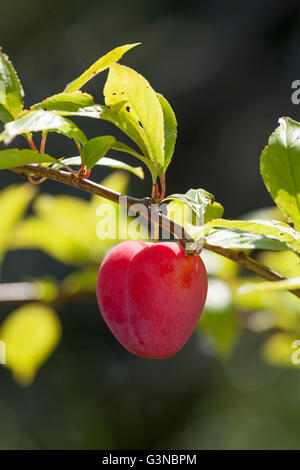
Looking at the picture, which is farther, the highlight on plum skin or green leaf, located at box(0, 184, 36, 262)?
green leaf, located at box(0, 184, 36, 262)

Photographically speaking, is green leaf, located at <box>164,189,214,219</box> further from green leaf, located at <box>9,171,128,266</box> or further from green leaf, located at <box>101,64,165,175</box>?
green leaf, located at <box>9,171,128,266</box>

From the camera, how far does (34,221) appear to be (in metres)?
0.73

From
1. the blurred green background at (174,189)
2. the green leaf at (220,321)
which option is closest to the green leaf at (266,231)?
the green leaf at (220,321)

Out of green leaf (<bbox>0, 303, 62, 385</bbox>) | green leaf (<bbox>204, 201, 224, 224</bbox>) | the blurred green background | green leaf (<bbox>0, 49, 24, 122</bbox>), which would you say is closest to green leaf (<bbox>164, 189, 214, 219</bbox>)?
green leaf (<bbox>204, 201, 224, 224</bbox>)

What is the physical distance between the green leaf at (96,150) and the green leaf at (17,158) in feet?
0.09

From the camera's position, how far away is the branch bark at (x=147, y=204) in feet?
1.10

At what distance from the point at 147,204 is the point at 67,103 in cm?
9

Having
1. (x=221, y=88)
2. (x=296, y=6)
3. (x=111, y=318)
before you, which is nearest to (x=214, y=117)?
(x=221, y=88)

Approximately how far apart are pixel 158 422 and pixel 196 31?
6.00ft

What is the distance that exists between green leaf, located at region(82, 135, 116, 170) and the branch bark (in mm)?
13

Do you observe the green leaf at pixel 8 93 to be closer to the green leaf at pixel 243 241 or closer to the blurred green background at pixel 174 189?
the green leaf at pixel 243 241

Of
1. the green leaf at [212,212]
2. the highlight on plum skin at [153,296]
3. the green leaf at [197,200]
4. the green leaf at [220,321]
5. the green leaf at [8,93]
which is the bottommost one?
the green leaf at [220,321]

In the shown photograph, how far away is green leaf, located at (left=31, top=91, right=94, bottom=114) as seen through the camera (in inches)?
13.1

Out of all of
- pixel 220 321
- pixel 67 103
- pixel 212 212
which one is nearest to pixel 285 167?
pixel 212 212
